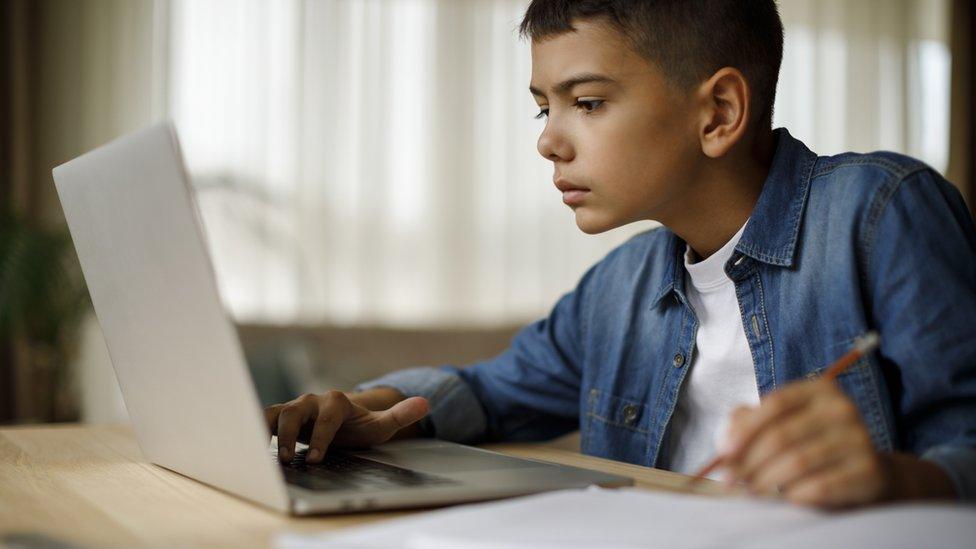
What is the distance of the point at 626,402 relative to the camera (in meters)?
1.17

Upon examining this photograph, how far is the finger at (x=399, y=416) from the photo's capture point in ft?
3.19

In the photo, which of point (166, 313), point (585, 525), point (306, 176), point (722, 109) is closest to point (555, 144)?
point (722, 109)

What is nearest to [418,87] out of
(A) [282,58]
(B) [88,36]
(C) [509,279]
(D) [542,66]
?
(A) [282,58]

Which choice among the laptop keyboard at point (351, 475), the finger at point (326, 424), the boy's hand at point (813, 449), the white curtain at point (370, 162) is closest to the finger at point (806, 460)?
the boy's hand at point (813, 449)

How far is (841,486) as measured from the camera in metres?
0.55

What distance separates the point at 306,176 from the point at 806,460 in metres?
3.07

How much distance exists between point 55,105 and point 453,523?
10.2ft

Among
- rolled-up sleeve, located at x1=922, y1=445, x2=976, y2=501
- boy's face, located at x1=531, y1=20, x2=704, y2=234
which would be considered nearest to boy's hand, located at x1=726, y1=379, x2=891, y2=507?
rolled-up sleeve, located at x1=922, y1=445, x2=976, y2=501

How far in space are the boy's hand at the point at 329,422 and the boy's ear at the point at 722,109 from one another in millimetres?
437

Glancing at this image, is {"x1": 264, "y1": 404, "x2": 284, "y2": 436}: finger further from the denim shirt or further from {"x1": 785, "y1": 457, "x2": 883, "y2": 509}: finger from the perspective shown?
{"x1": 785, "y1": 457, "x2": 883, "y2": 509}: finger

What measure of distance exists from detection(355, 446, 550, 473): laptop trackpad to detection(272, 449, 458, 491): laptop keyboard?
22 millimetres

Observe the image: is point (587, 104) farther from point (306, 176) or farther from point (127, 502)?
point (306, 176)

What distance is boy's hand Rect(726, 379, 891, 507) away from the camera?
1.80 feet

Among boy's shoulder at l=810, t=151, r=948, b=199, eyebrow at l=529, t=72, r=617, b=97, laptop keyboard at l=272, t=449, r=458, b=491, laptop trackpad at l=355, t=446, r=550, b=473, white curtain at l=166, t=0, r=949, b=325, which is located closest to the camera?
laptop keyboard at l=272, t=449, r=458, b=491
